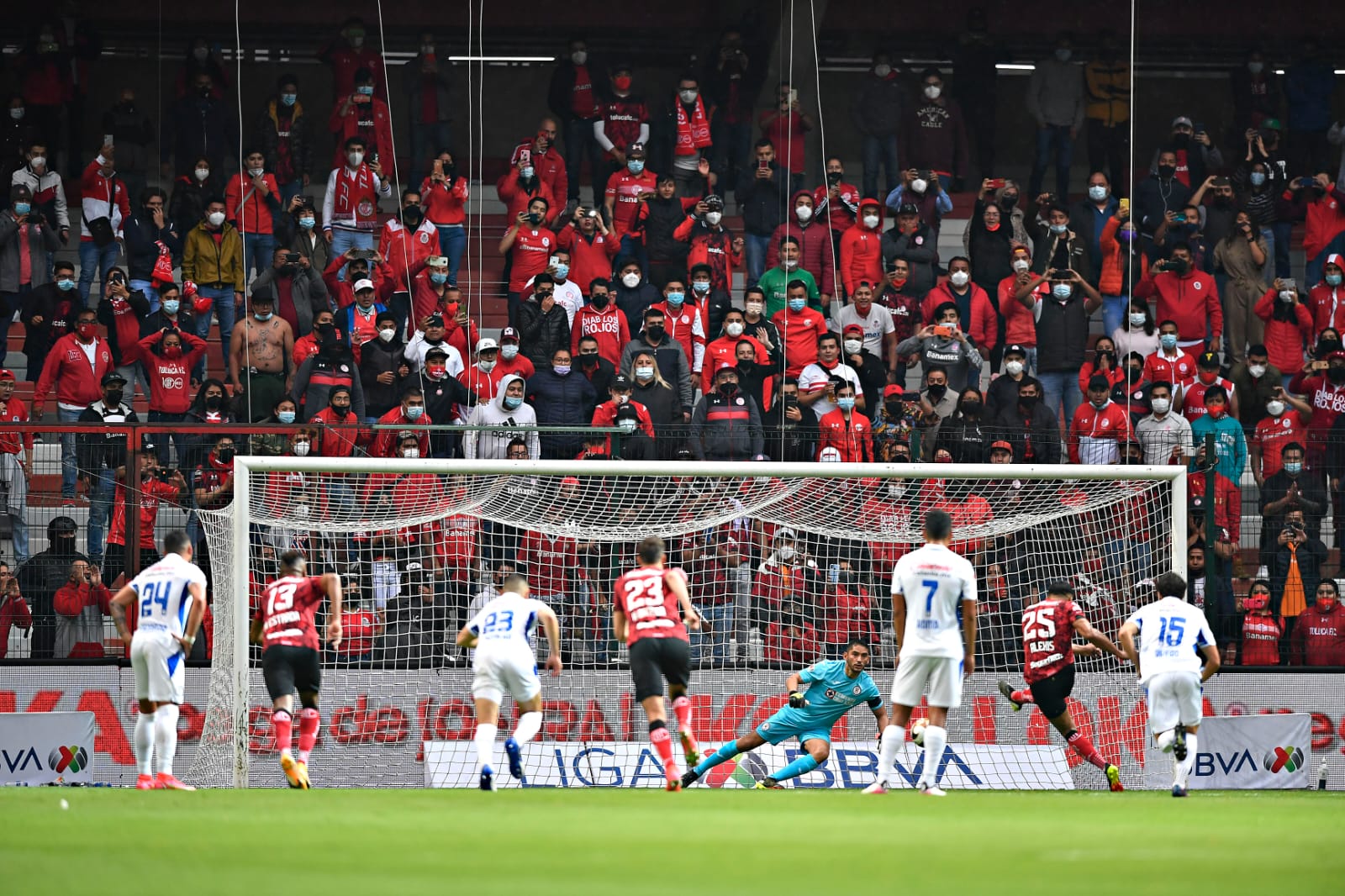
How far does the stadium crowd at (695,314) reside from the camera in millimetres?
16391

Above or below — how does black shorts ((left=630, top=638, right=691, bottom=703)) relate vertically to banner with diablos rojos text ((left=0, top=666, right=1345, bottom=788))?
above

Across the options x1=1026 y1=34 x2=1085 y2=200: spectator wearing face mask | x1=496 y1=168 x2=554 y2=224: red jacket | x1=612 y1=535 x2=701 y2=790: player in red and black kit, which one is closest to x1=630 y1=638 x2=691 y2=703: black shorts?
x1=612 y1=535 x2=701 y2=790: player in red and black kit

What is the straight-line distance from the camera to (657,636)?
1245 centimetres

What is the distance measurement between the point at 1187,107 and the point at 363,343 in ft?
44.0

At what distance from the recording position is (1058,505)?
16422 millimetres

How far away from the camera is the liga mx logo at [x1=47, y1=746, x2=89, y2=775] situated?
1541cm

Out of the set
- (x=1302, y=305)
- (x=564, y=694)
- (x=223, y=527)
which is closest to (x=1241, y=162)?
(x=1302, y=305)

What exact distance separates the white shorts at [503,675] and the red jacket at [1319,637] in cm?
803

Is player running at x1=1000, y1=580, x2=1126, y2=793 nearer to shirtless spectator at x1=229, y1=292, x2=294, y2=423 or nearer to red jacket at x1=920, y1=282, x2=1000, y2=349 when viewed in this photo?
red jacket at x1=920, y1=282, x2=1000, y2=349

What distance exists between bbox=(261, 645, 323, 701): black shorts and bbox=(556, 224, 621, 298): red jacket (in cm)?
864

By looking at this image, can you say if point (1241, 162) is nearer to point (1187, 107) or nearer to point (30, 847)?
point (1187, 107)

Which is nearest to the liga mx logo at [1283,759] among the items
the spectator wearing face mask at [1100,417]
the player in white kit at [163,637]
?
the spectator wearing face mask at [1100,417]

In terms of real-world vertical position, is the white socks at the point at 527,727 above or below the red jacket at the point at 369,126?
below

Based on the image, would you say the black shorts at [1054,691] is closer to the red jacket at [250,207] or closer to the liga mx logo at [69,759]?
the liga mx logo at [69,759]
